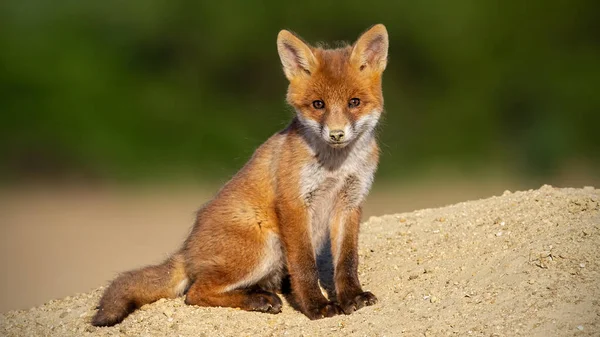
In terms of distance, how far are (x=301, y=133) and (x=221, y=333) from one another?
1455 mm

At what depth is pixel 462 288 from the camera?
5176 mm

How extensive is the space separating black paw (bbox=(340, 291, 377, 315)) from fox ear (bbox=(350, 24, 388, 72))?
152 cm

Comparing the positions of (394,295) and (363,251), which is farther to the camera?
(363,251)

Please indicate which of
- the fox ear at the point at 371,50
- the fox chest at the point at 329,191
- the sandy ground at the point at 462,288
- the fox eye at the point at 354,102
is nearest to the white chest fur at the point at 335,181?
the fox chest at the point at 329,191

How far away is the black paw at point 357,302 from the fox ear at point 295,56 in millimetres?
1530

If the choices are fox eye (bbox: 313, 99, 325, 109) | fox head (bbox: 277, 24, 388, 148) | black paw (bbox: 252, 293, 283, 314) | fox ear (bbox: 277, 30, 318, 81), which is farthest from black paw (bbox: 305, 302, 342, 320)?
fox ear (bbox: 277, 30, 318, 81)

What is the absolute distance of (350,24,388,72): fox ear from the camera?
559 cm

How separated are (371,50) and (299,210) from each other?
1.21 m

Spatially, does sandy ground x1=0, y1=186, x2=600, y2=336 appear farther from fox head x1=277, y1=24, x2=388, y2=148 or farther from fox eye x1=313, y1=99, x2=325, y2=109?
fox eye x1=313, y1=99, x2=325, y2=109

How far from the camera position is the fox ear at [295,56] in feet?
18.4

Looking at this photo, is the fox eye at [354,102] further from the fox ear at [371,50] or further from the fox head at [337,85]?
the fox ear at [371,50]

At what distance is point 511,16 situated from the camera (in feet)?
52.7

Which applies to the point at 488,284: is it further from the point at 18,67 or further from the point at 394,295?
the point at 18,67

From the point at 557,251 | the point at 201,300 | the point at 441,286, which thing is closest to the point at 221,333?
the point at 201,300
